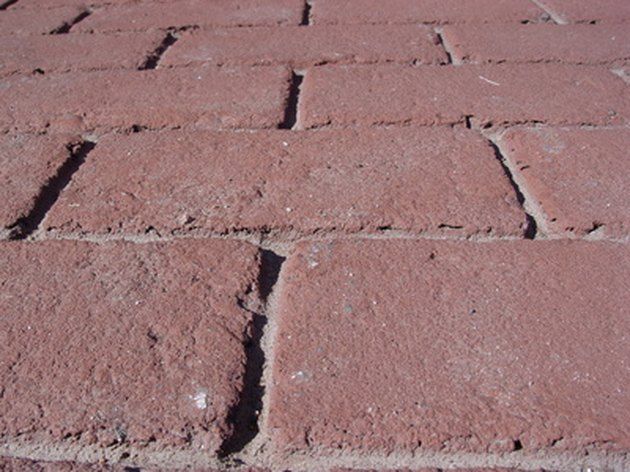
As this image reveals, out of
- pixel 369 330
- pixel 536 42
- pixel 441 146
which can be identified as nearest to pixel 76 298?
pixel 369 330

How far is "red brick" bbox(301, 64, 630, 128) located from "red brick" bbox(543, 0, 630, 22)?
0.52 meters

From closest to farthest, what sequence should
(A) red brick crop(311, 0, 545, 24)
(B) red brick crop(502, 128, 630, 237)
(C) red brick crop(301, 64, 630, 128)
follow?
(B) red brick crop(502, 128, 630, 237) < (C) red brick crop(301, 64, 630, 128) < (A) red brick crop(311, 0, 545, 24)

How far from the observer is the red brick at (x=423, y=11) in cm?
243

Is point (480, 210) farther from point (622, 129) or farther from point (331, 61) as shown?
point (331, 61)

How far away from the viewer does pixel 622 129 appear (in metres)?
1.66

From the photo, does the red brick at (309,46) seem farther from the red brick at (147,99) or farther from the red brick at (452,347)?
the red brick at (452,347)

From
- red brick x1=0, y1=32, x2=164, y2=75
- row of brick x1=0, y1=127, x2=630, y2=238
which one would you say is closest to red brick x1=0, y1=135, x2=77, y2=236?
row of brick x1=0, y1=127, x2=630, y2=238

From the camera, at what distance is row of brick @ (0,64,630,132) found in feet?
5.64

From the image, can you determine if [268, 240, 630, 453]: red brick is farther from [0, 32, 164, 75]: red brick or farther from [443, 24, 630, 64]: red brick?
[0, 32, 164, 75]: red brick

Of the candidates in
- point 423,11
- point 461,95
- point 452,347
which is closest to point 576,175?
point 461,95

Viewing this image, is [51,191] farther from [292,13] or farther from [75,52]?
[292,13]

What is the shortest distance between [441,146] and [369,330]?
0.60m

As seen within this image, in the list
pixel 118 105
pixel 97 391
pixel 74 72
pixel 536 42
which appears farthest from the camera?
pixel 536 42

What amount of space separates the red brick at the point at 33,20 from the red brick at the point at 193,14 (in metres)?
0.08
